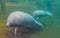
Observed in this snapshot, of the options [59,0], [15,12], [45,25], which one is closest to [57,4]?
[59,0]

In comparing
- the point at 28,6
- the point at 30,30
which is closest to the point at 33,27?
the point at 30,30

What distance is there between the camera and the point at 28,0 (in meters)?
1.16

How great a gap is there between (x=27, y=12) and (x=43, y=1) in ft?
0.39

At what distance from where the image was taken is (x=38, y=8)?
1.16 m

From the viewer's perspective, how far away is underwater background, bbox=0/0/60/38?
3.79ft

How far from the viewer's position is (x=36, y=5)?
116 cm

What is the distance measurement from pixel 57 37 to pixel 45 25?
0.35 ft

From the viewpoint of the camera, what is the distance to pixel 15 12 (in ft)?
3.80

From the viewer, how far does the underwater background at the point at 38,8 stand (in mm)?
1154

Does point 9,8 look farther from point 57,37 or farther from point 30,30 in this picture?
point 57,37

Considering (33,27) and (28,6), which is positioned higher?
(28,6)

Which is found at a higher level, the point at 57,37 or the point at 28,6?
the point at 28,6

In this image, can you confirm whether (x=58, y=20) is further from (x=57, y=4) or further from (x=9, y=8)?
(x=9, y=8)

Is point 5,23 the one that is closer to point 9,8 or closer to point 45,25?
point 9,8
